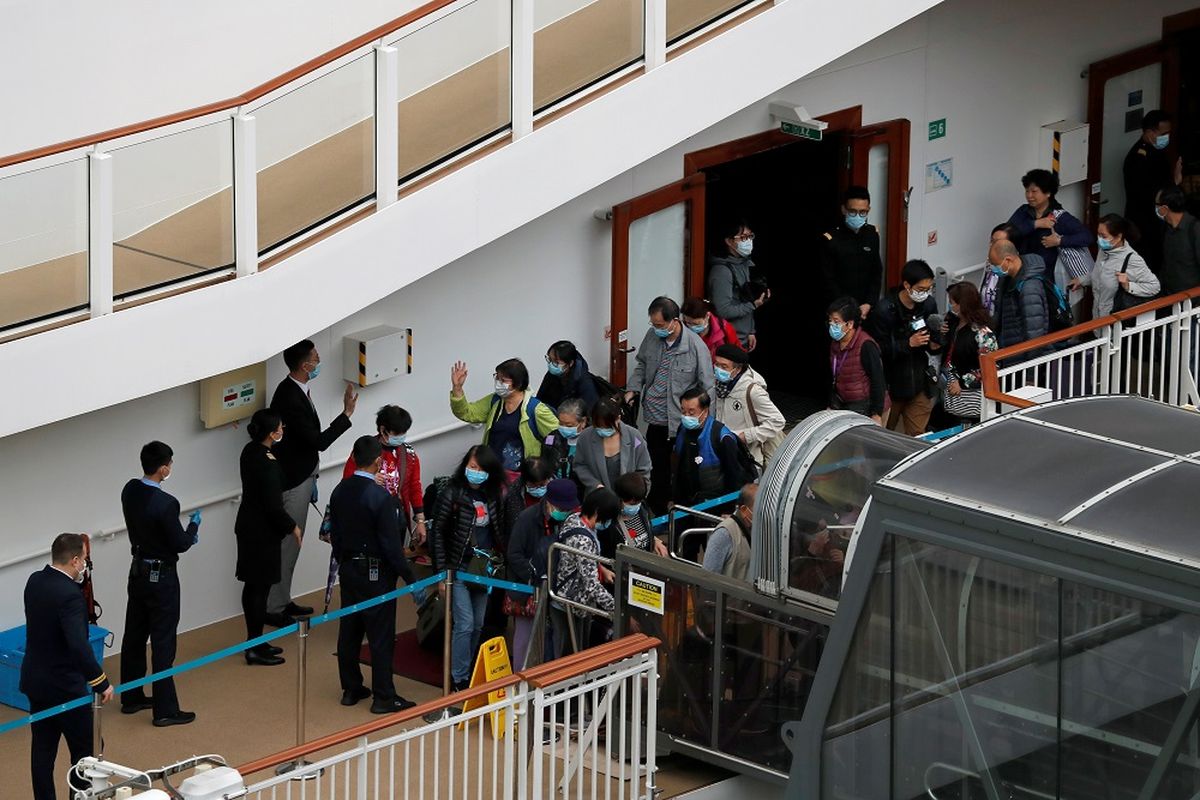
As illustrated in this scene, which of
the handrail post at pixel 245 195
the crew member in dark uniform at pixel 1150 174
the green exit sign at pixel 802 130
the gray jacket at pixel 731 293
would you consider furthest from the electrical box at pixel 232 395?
the crew member in dark uniform at pixel 1150 174

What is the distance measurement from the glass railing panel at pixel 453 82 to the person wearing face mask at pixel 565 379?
5.06 feet

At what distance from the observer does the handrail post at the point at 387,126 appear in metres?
12.0

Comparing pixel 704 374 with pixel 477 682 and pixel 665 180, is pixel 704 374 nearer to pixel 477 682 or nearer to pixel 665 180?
pixel 665 180

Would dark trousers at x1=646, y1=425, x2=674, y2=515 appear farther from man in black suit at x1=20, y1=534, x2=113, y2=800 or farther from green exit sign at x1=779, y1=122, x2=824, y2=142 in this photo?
man in black suit at x1=20, y1=534, x2=113, y2=800

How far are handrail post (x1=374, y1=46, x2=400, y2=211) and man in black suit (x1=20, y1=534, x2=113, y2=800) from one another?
290 cm

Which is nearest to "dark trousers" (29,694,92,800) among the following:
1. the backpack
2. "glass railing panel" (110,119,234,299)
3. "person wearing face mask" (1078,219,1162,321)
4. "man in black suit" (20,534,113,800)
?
"man in black suit" (20,534,113,800)

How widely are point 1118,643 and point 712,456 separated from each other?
5276 millimetres

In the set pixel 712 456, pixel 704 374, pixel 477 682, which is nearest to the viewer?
pixel 477 682

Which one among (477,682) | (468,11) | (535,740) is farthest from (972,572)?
(468,11)

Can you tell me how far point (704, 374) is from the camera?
13.7 m

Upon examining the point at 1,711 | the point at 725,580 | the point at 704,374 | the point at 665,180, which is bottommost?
the point at 1,711

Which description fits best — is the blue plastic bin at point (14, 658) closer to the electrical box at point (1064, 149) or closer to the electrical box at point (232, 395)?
the electrical box at point (232, 395)

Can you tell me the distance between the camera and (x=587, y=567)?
11312 mm

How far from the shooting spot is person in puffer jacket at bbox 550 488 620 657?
37.0 feet
